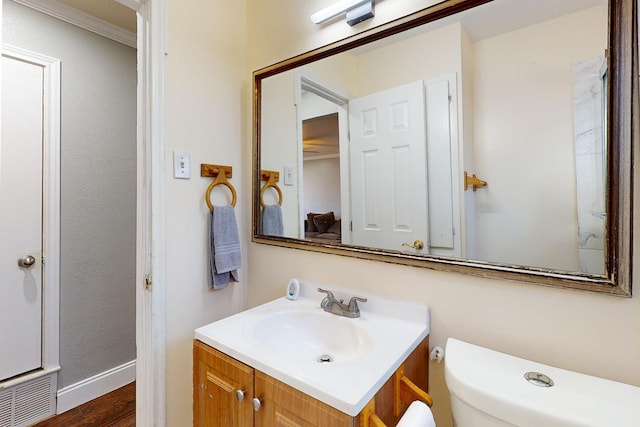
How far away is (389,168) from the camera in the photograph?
1.11 metres

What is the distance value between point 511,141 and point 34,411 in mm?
2625

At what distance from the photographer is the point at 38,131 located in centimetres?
167

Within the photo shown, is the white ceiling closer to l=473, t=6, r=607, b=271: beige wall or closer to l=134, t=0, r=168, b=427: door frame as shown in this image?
l=134, t=0, r=168, b=427: door frame

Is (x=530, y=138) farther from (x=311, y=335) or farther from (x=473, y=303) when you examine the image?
(x=311, y=335)

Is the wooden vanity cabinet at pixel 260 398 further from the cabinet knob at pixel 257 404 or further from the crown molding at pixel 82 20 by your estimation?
the crown molding at pixel 82 20

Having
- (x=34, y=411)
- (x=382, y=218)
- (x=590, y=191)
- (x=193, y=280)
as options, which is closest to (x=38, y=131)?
(x=193, y=280)

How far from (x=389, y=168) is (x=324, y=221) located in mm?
366

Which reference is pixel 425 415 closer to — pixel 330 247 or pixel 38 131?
pixel 330 247

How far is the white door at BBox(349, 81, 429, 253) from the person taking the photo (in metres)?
1.04

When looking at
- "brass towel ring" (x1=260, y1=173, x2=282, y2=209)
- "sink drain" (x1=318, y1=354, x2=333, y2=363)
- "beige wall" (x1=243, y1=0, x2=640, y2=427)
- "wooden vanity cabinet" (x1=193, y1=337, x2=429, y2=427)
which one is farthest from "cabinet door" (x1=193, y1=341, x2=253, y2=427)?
"brass towel ring" (x1=260, y1=173, x2=282, y2=209)

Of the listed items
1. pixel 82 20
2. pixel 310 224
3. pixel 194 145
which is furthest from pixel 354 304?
pixel 82 20

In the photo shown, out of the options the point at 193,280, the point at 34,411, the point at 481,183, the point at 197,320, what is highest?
the point at 481,183

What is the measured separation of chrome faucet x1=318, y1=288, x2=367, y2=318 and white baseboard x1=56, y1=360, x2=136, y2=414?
1732mm

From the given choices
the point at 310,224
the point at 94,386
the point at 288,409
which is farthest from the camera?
the point at 94,386
